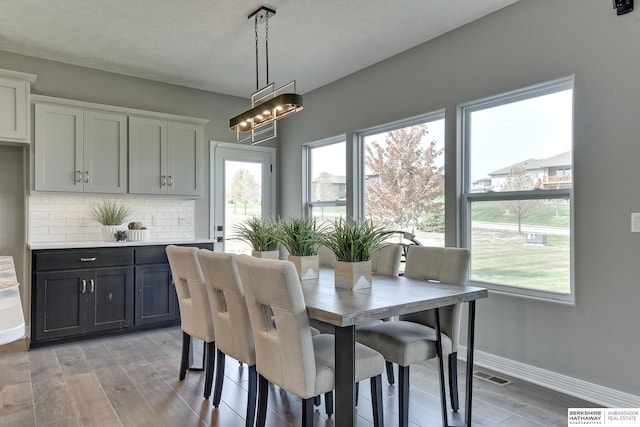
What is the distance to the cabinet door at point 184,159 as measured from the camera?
4688 mm

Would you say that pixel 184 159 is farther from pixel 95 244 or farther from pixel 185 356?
pixel 185 356

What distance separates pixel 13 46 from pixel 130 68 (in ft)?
3.29

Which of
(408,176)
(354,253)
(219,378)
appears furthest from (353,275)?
(408,176)

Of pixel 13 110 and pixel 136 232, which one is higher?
pixel 13 110

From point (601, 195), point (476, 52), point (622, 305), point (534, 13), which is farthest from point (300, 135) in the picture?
point (622, 305)

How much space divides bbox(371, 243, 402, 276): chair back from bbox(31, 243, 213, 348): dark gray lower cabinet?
2.46 meters

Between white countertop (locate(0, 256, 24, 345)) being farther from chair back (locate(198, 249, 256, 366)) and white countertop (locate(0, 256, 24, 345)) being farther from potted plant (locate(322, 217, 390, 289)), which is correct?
potted plant (locate(322, 217, 390, 289))

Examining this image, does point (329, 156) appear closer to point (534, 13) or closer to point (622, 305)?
point (534, 13)

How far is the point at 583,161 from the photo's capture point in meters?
2.76

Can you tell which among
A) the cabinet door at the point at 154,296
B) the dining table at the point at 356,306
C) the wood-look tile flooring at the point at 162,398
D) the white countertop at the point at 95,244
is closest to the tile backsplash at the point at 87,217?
the white countertop at the point at 95,244

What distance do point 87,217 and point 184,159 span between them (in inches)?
46.5

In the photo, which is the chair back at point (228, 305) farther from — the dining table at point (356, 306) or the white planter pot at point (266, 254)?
the white planter pot at point (266, 254)

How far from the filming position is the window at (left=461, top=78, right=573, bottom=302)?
293cm

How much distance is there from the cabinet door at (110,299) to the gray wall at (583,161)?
10.3 feet
